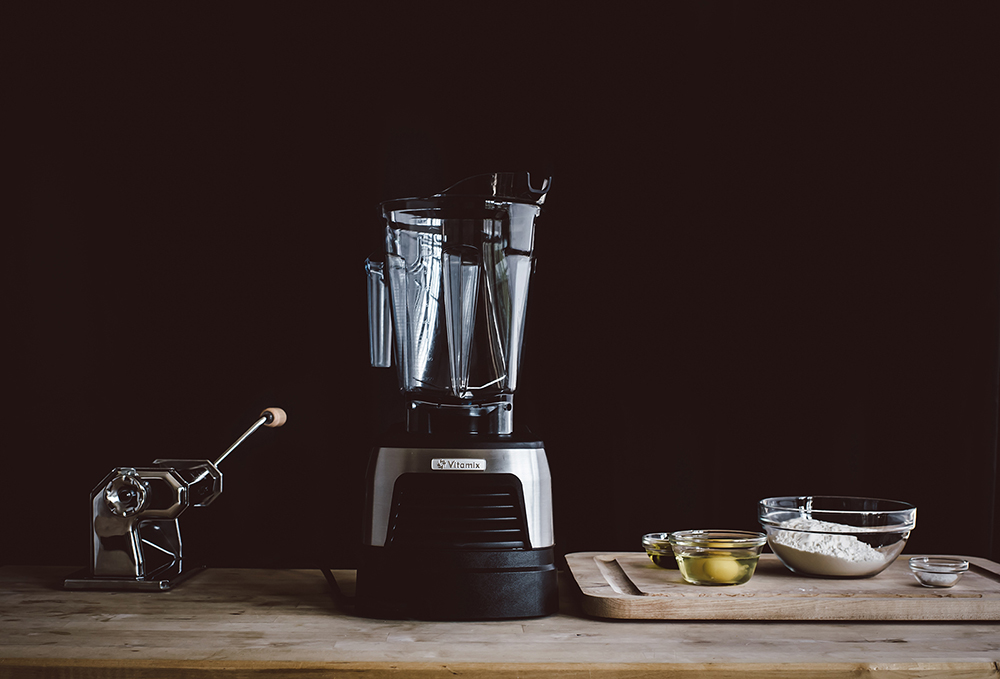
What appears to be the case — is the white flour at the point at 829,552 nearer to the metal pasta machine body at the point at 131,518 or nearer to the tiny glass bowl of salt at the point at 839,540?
the tiny glass bowl of salt at the point at 839,540

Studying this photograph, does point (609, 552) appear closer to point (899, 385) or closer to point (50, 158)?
point (899, 385)

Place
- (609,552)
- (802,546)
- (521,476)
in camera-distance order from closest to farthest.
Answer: (521,476), (802,546), (609,552)

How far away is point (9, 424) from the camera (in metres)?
1.55

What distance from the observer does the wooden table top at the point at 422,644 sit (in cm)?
96

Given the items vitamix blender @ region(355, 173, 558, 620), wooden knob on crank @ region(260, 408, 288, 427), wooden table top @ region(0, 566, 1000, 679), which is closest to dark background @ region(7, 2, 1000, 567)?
wooden knob on crank @ region(260, 408, 288, 427)

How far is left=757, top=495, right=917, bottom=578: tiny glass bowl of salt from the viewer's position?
1245mm

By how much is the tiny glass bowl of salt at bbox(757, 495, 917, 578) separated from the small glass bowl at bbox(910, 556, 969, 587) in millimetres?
41

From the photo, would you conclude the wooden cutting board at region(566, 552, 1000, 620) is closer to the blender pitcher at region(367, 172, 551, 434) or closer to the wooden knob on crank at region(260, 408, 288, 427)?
the blender pitcher at region(367, 172, 551, 434)

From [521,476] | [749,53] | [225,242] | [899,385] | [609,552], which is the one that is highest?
[749,53]

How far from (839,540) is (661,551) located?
0.26m

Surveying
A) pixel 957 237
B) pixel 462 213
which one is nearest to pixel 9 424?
pixel 462 213

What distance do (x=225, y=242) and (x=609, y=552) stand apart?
2.86ft

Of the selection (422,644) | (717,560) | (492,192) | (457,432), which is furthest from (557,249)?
(422,644)

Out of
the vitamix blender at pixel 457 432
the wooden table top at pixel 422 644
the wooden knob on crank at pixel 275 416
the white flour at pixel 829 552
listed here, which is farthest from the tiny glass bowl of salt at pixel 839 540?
the wooden knob on crank at pixel 275 416
